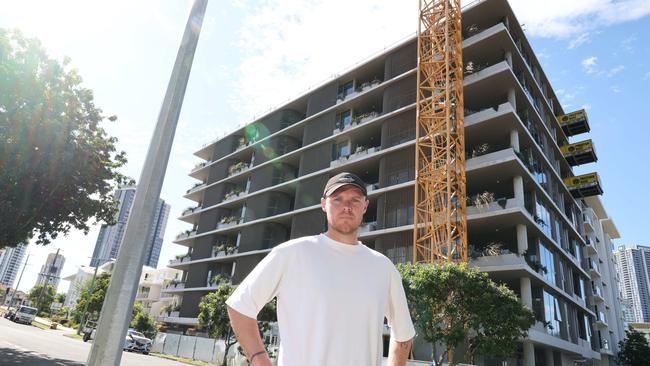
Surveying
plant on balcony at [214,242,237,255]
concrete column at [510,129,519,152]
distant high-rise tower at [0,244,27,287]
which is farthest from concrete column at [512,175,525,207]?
distant high-rise tower at [0,244,27,287]

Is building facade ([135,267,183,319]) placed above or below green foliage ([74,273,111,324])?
above

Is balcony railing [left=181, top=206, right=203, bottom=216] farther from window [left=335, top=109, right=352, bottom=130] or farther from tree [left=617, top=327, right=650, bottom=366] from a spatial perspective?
tree [left=617, top=327, right=650, bottom=366]

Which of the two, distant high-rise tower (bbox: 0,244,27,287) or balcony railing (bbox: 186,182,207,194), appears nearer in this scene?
balcony railing (bbox: 186,182,207,194)

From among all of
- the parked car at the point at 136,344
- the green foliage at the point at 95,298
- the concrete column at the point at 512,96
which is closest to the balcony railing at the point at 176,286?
the green foliage at the point at 95,298

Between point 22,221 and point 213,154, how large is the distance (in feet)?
127

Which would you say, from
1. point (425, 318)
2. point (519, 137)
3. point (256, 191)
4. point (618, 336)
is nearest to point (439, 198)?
point (519, 137)

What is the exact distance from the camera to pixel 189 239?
5144 centimetres

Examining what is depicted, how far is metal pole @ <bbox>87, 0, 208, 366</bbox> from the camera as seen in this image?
3135 mm

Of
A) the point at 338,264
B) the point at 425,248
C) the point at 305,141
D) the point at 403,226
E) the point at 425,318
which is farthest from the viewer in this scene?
the point at 305,141

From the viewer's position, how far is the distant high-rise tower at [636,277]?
461ft

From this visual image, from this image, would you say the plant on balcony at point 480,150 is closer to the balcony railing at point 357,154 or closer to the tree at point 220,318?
the balcony railing at point 357,154

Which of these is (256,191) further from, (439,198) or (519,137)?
(519,137)

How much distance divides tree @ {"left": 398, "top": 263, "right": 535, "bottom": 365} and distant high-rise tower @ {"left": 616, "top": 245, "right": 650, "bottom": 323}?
150323 mm

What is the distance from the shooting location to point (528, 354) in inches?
905
